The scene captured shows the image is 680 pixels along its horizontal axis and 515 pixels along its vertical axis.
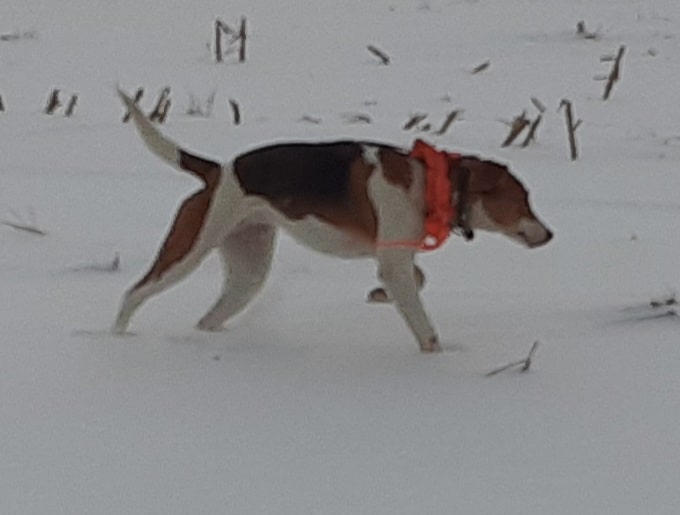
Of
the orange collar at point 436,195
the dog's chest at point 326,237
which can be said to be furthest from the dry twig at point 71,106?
the orange collar at point 436,195

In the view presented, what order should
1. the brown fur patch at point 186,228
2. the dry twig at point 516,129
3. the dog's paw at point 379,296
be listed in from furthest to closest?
the dry twig at point 516,129
the dog's paw at point 379,296
the brown fur patch at point 186,228

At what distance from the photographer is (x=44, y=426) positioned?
273 cm

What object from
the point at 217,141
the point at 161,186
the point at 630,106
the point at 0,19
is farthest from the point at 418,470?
the point at 0,19

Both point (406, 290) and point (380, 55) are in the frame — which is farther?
point (380, 55)

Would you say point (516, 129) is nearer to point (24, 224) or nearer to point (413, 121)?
point (413, 121)

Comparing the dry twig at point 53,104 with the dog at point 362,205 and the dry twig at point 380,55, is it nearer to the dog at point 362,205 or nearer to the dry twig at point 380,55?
the dry twig at point 380,55

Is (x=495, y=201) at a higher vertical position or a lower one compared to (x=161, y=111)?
higher

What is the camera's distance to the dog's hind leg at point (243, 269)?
335 cm

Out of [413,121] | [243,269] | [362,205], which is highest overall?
[362,205]

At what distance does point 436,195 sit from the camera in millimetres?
3061

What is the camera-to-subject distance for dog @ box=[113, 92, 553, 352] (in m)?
3.07

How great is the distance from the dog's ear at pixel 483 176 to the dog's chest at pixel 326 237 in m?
0.26

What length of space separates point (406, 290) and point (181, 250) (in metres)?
0.51

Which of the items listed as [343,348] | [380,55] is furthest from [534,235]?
[380,55]
